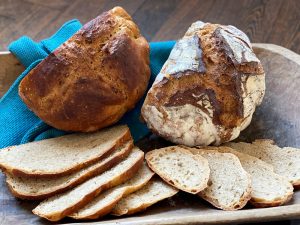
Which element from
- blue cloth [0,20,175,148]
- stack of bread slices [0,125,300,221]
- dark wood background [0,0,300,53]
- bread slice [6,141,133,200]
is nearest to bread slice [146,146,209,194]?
stack of bread slices [0,125,300,221]

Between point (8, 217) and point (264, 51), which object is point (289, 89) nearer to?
point (264, 51)

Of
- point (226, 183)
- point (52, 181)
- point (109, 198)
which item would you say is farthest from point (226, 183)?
point (52, 181)

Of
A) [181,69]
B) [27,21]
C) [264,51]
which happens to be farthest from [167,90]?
[27,21]

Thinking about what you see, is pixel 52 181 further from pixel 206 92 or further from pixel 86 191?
pixel 206 92

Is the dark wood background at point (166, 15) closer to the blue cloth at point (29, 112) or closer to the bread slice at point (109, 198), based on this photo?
the blue cloth at point (29, 112)

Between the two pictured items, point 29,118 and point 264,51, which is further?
point 264,51
